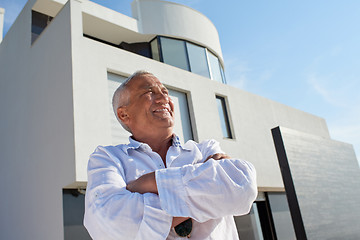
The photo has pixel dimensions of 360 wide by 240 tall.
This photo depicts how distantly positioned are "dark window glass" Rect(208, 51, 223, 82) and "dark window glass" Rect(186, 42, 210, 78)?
33cm

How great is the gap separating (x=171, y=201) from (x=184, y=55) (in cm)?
986

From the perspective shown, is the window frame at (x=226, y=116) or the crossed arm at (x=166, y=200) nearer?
the crossed arm at (x=166, y=200)

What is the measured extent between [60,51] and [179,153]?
650cm

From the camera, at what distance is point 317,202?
236 inches

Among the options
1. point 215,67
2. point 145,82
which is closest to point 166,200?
point 145,82

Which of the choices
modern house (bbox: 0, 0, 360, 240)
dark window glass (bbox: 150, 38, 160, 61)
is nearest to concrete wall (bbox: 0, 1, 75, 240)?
modern house (bbox: 0, 0, 360, 240)

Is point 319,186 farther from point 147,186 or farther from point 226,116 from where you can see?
point 147,186

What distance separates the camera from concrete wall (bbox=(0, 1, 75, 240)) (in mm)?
6293

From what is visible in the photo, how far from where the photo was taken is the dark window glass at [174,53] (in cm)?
1016

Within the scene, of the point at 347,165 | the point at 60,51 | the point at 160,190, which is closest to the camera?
the point at 160,190

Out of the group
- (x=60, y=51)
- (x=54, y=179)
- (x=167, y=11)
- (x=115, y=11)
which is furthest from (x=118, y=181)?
(x=167, y=11)

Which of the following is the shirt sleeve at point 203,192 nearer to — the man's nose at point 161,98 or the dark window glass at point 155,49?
the man's nose at point 161,98

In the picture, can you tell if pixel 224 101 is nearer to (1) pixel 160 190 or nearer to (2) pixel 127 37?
(2) pixel 127 37

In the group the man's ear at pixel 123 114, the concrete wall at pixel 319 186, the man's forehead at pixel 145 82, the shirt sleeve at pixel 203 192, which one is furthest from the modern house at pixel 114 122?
the shirt sleeve at pixel 203 192
